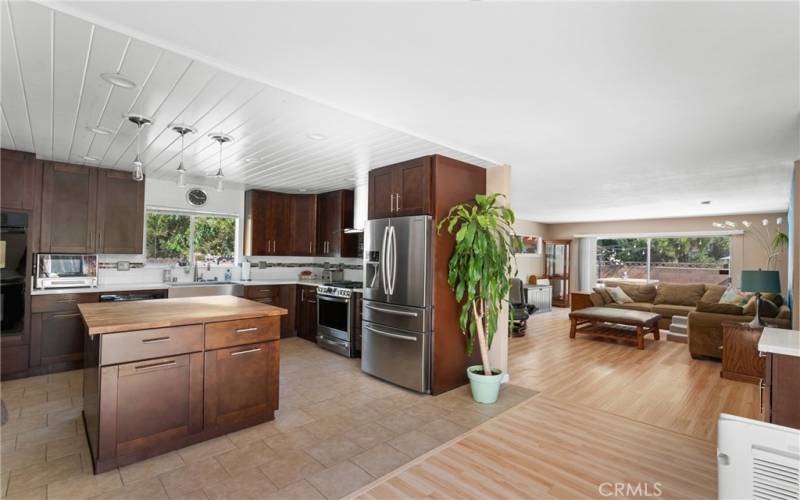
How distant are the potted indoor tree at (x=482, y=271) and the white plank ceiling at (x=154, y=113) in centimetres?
76

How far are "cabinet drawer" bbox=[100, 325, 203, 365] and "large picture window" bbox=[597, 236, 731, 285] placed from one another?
10159 millimetres

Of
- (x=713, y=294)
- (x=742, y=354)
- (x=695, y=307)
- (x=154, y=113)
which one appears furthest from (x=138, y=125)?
(x=713, y=294)

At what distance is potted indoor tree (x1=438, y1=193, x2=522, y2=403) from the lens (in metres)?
3.38

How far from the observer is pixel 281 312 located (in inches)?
113

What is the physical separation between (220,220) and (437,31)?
5.32 metres

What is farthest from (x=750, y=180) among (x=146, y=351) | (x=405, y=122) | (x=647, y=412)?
(x=146, y=351)

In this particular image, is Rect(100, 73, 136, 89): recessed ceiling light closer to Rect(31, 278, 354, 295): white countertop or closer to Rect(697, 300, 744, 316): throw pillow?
Rect(31, 278, 354, 295): white countertop

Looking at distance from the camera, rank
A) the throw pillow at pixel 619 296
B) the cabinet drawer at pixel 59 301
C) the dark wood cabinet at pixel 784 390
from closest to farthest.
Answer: the dark wood cabinet at pixel 784 390 → the cabinet drawer at pixel 59 301 → the throw pillow at pixel 619 296

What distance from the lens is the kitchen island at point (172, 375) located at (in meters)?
2.23

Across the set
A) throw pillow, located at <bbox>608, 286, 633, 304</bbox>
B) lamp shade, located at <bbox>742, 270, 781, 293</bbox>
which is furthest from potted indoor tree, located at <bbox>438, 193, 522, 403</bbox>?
throw pillow, located at <bbox>608, 286, 633, 304</bbox>

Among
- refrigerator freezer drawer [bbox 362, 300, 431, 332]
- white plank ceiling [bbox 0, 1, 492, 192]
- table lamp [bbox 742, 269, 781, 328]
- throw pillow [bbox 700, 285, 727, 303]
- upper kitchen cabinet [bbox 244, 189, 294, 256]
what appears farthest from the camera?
throw pillow [bbox 700, 285, 727, 303]

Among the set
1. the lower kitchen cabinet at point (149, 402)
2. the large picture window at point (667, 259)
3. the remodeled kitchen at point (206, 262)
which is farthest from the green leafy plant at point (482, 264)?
the large picture window at point (667, 259)

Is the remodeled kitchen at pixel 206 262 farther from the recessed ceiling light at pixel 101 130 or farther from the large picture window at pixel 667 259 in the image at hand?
the large picture window at pixel 667 259

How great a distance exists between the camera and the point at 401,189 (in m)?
3.87
